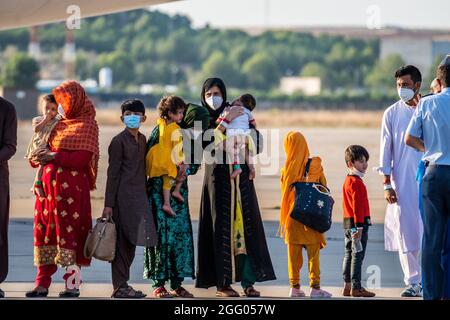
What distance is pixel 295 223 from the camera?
31.6 feet

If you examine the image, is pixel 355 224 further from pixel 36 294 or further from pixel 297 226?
pixel 36 294

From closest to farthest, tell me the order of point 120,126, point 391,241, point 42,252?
point 42,252 < point 391,241 < point 120,126

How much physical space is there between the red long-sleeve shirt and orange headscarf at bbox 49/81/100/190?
6.49 ft

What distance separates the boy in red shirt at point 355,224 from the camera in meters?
9.75

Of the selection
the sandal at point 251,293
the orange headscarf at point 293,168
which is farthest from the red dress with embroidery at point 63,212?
the orange headscarf at point 293,168

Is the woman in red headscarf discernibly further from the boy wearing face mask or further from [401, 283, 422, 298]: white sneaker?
[401, 283, 422, 298]: white sneaker

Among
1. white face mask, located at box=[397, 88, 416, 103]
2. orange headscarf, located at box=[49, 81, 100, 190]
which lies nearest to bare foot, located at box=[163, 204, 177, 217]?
orange headscarf, located at box=[49, 81, 100, 190]

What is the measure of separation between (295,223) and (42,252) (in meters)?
1.91

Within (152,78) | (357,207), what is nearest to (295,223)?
(357,207)

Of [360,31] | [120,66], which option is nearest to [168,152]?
[120,66]

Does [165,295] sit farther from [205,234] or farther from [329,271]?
[329,271]

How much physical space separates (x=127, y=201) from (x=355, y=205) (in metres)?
1.78

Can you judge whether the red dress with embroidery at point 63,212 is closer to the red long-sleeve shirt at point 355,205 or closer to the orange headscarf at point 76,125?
the orange headscarf at point 76,125

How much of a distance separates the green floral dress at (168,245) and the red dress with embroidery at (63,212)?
49cm
